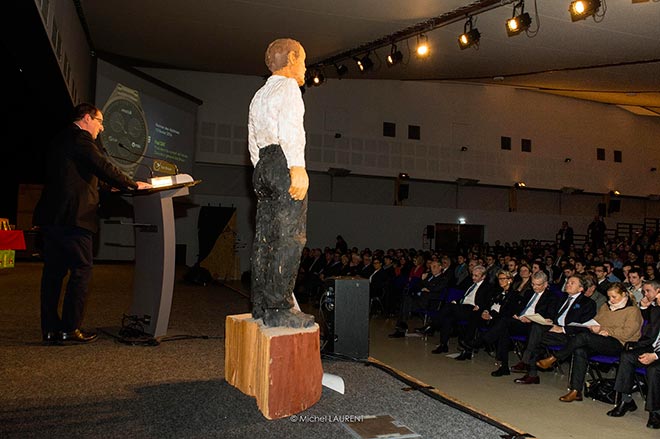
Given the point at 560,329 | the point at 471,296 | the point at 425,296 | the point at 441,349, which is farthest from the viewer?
the point at 425,296

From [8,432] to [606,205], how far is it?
20.0 m

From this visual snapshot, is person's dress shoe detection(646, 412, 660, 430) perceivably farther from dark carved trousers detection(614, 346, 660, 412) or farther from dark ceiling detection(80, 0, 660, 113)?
dark ceiling detection(80, 0, 660, 113)

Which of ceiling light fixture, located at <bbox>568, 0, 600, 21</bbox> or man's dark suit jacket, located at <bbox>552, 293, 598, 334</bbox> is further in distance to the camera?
ceiling light fixture, located at <bbox>568, 0, 600, 21</bbox>

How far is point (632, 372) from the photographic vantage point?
369 cm


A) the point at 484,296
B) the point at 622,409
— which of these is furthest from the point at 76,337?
the point at 484,296

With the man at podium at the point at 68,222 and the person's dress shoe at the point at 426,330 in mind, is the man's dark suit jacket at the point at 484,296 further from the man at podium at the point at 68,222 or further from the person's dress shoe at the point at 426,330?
the man at podium at the point at 68,222

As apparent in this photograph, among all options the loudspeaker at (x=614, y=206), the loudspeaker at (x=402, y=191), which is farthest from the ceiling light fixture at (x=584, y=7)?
the loudspeaker at (x=614, y=206)

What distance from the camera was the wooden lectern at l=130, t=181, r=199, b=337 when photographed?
348 centimetres

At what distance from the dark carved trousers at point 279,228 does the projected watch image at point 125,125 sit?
633 centimetres

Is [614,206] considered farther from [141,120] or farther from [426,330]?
[141,120]

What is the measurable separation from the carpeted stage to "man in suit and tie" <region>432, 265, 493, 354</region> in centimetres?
232

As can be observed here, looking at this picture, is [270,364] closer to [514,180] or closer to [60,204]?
[60,204]

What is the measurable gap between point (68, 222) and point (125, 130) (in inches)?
241

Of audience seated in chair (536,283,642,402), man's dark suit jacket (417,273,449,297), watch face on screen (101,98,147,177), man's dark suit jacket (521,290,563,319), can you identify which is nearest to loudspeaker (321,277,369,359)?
audience seated in chair (536,283,642,402)
